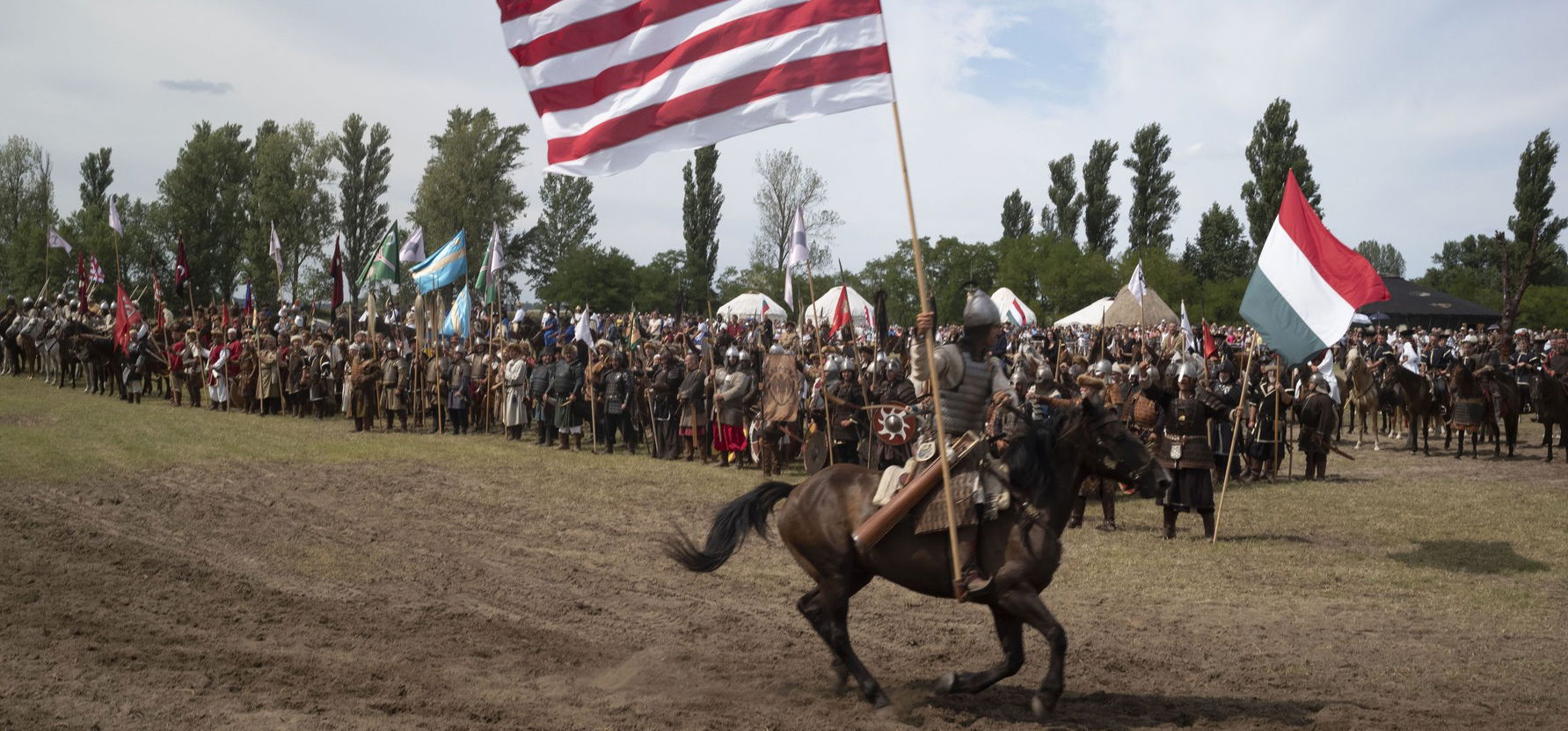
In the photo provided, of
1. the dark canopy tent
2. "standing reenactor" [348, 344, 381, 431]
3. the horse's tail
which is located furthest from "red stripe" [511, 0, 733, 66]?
the dark canopy tent

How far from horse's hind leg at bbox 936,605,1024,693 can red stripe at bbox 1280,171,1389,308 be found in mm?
8187

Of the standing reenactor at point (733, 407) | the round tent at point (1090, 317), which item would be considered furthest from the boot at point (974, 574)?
the round tent at point (1090, 317)

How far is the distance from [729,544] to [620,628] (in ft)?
5.59

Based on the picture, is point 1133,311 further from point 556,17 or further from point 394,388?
point 556,17

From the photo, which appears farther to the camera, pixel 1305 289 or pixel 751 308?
pixel 751 308

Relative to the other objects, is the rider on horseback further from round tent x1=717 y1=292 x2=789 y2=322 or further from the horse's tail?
round tent x1=717 y1=292 x2=789 y2=322

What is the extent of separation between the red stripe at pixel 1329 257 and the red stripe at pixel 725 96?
813 cm

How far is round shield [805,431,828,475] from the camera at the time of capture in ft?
61.1

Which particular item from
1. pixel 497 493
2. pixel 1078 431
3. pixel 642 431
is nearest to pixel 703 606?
pixel 1078 431

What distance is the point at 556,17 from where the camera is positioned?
756 centimetres

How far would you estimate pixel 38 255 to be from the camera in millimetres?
57000

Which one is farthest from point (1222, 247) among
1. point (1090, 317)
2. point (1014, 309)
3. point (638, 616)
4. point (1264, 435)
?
point (638, 616)

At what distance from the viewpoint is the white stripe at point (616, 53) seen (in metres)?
7.54

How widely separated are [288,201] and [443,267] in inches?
1760
